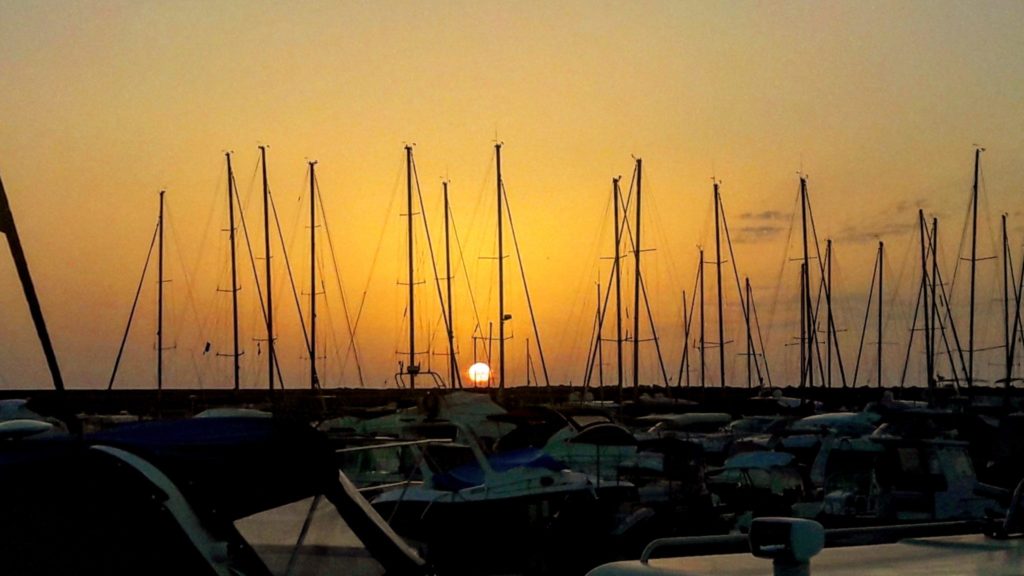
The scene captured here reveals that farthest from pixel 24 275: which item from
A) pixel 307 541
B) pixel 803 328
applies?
pixel 803 328

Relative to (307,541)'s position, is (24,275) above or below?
above

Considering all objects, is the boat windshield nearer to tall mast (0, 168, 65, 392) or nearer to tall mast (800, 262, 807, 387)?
tall mast (0, 168, 65, 392)

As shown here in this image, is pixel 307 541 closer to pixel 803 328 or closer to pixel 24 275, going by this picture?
pixel 24 275

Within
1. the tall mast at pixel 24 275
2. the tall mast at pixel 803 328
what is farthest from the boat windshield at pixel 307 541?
the tall mast at pixel 803 328

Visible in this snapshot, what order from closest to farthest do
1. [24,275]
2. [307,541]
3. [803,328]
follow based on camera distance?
[24,275] → [307,541] → [803,328]

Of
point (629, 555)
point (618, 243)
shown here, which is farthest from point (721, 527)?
point (618, 243)

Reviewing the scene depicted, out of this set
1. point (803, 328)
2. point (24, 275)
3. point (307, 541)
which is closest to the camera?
point (24, 275)

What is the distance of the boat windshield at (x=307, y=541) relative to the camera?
740 centimetres

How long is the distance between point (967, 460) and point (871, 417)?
646 inches

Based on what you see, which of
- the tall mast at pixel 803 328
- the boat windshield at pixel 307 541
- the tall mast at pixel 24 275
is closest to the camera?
the tall mast at pixel 24 275

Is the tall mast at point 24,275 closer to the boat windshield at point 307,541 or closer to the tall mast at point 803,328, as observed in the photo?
the boat windshield at point 307,541

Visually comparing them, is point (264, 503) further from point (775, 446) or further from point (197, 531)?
point (775, 446)

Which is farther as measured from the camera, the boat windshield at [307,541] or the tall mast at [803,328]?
the tall mast at [803,328]

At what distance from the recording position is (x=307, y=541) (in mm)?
7738
